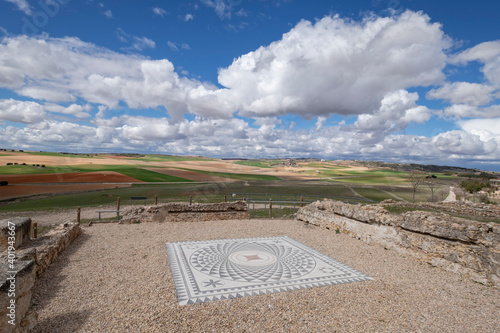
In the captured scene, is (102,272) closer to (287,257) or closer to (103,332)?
(103,332)

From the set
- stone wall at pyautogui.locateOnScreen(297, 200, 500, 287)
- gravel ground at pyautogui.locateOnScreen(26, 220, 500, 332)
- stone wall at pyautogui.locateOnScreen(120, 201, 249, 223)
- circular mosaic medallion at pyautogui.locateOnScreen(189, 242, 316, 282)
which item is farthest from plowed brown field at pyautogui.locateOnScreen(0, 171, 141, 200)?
→ stone wall at pyautogui.locateOnScreen(297, 200, 500, 287)

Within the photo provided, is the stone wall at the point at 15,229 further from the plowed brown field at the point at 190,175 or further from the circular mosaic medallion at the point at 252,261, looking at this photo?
the plowed brown field at the point at 190,175

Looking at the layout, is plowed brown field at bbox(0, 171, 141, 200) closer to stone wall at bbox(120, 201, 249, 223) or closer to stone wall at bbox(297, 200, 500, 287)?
stone wall at bbox(120, 201, 249, 223)

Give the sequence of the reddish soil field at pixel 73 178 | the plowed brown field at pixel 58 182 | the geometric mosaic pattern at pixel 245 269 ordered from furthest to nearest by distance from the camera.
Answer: the reddish soil field at pixel 73 178 < the plowed brown field at pixel 58 182 < the geometric mosaic pattern at pixel 245 269

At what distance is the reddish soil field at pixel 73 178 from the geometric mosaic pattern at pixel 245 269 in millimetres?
25506

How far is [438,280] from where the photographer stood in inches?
328

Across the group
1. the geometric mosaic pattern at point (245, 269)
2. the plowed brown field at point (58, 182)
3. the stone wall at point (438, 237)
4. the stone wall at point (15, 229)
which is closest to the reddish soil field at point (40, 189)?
the plowed brown field at point (58, 182)

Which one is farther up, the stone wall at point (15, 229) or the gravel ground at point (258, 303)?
the stone wall at point (15, 229)

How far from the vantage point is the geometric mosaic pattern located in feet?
24.1

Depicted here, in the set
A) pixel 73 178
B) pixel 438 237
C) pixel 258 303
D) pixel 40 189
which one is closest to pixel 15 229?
pixel 258 303

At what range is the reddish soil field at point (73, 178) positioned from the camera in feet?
87.5

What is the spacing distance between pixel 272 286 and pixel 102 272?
5.64 metres

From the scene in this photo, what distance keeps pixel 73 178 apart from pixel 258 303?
1543 inches

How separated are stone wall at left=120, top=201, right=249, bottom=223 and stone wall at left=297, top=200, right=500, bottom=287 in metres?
7.56
